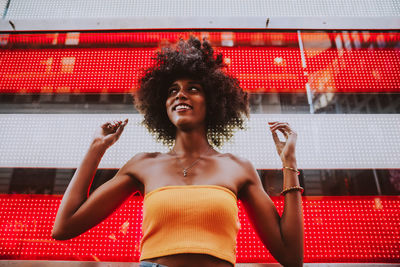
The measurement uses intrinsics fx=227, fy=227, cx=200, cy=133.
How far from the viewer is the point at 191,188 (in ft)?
3.88

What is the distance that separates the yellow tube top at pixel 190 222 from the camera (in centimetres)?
107

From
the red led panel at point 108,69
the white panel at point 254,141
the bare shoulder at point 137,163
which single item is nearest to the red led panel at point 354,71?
the red led panel at point 108,69

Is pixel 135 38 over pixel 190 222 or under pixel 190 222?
over

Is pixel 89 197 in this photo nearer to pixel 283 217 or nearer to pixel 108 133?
pixel 108 133

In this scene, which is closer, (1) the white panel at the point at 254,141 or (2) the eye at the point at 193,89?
(2) the eye at the point at 193,89

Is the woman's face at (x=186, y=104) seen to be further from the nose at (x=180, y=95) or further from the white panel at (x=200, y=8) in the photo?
the white panel at (x=200, y=8)

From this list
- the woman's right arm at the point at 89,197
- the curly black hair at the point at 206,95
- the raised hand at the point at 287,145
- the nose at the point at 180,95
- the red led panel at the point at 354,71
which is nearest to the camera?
the woman's right arm at the point at 89,197

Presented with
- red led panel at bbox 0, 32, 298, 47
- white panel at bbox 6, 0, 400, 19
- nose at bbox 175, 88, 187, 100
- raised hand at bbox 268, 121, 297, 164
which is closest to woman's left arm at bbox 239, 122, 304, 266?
raised hand at bbox 268, 121, 297, 164

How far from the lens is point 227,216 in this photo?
3.75 ft

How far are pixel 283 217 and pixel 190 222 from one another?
0.50 m

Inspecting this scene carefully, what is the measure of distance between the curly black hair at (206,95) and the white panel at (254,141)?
92mm

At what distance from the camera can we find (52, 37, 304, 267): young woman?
1.10m

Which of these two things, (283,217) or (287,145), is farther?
(287,145)

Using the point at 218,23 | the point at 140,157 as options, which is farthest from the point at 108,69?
the point at 218,23
